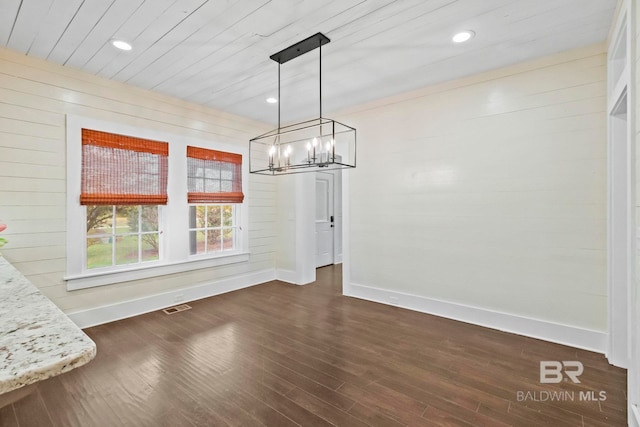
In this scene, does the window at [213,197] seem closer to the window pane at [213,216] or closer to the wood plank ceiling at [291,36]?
the window pane at [213,216]

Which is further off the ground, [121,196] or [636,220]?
[121,196]

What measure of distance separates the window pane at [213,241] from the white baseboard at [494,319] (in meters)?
2.18

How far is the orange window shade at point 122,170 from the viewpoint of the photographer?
3.34m

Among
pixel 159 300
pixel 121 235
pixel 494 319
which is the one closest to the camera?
pixel 494 319

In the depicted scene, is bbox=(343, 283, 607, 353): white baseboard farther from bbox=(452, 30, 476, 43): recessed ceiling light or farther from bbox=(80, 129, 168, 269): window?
bbox=(80, 129, 168, 269): window

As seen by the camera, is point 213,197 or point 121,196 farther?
point 213,197

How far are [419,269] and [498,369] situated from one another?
1.51m

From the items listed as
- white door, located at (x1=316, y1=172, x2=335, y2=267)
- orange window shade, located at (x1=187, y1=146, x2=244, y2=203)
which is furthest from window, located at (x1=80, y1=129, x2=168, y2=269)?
white door, located at (x1=316, y1=172, x2=335, y2=267)

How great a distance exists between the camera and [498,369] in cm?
249

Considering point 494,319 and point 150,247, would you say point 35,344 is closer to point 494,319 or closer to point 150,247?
point 150,247

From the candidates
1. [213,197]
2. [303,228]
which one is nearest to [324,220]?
[303,228]

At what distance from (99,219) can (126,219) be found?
0.27 metres

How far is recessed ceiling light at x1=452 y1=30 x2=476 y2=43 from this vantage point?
2565 millimetres

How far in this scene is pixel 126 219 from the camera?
3.74 metres
